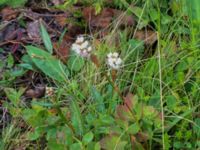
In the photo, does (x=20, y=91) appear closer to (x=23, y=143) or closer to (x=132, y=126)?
(x=23, y=143)

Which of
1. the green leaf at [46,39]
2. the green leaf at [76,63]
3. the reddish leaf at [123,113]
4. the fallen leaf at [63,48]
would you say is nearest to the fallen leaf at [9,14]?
the green leaf at [46,39]

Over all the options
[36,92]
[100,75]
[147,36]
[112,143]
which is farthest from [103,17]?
[112,143]

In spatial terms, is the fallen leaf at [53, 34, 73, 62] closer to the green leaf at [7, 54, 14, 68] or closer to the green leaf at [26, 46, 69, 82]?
the green leaf at [26, 46, 69, 82]

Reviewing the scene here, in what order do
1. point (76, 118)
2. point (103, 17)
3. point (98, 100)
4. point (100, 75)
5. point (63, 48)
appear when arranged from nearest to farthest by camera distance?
point (76, 118) < point (98, 100) < point (100, 75) < point (63, 48) < point (103, 17)

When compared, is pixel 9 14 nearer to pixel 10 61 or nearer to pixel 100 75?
pixel 10 61

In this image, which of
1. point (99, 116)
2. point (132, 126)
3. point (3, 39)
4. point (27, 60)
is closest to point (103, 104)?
point (99, 116)

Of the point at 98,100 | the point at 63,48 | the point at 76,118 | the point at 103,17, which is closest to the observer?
the point at 76,118

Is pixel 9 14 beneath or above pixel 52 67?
above

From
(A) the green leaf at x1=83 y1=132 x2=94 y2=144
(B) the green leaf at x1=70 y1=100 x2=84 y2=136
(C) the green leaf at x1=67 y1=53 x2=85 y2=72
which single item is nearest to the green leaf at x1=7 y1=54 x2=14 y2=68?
(C) the green leaf at x1=67 y1=53 x2=85 y2=72
